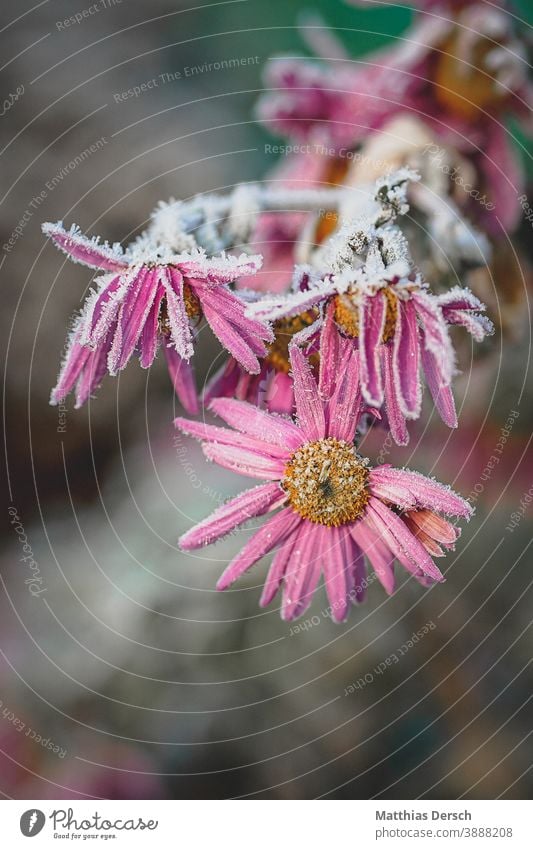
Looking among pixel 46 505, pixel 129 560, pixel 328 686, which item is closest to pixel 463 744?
pixel 328 686

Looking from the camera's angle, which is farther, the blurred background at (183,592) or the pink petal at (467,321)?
the blurred background at (183,592)

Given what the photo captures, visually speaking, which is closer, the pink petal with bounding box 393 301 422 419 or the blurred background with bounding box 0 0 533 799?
the pink petal with bounding box 393 301 422 419

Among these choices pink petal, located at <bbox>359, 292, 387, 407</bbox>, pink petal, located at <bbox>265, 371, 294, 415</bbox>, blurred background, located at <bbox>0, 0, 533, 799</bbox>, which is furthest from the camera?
blurred background, located at <bbox>0, 0, 533, 799</bbox>

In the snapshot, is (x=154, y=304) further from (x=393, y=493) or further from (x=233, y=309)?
(x=393, y=493)

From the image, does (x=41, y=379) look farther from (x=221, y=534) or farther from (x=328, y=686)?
(x=221, y=534)

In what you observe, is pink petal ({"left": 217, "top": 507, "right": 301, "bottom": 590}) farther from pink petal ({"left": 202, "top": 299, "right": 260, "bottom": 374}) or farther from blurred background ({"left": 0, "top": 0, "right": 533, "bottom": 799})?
blurred background ({"left": 0, "top": 0, "right": 533, "bottom": 799})

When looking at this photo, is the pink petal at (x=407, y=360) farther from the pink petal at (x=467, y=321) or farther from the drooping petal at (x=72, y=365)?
the drooping petal at (x=72, y=365)
